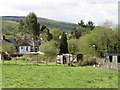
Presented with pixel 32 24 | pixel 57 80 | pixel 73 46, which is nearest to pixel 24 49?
pixel 32 24

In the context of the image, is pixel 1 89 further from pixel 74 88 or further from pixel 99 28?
pixel 99 28

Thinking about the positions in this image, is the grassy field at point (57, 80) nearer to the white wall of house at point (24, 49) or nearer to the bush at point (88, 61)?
the bush at point (88, 61)

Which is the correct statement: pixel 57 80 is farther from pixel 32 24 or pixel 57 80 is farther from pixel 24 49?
pixel 24 49

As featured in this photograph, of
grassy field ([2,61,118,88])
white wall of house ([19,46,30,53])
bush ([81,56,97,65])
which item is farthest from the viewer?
white wall of house ([19,46,30,53])

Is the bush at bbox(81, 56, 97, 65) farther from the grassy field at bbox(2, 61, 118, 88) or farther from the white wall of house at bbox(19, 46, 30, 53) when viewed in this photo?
the white wall of house at bbox(19, 46, 30, 53)

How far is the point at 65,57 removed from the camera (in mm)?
42562

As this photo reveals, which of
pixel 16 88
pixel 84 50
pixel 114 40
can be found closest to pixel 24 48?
pixel 84 50

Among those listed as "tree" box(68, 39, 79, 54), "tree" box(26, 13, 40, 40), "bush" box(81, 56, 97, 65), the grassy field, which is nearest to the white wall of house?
"tree" box(26, 13, 40, 40)

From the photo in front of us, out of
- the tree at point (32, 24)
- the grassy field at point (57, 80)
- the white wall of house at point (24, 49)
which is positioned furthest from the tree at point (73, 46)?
the grassy field at point (57, 80)

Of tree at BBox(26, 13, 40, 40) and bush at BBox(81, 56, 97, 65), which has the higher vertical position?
tree at BBox(26, 13, 40, 40)

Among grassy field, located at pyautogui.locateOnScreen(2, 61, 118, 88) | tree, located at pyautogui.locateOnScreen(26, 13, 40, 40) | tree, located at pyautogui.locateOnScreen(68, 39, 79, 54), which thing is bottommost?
grassy field, located at pyautogui.locateOnScreen(2, 61, 118, 88)

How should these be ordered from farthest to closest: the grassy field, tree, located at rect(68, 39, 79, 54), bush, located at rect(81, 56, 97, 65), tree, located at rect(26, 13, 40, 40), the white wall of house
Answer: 1. the white wall of house
2. tree, located at rect(26, 13, 40, 40)
3. tree, located at rect(68, 39, 79, 54)
4. bush, located at rect(81, 56, 97, 65)
5. the grassy field

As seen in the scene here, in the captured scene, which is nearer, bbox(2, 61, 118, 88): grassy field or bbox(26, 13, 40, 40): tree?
bbox(2, 61, 118, 88): grassy field

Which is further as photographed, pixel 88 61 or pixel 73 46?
pixel 73 46
